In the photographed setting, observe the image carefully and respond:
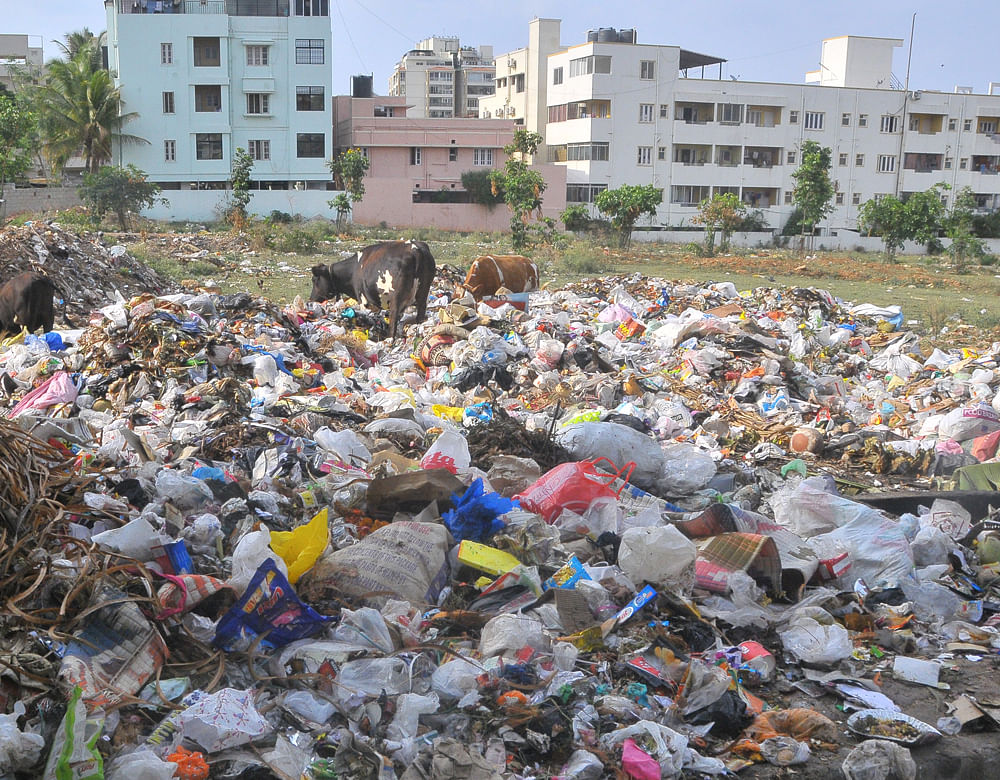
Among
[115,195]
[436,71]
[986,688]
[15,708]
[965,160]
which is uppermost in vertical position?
[436,71]

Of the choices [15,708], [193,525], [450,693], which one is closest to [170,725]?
[15,708]

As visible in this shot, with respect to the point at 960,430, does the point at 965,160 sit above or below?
above

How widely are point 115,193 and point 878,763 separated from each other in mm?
26665

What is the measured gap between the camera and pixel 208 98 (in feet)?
119

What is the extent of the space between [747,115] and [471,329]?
113ft

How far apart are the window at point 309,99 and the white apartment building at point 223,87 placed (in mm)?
39

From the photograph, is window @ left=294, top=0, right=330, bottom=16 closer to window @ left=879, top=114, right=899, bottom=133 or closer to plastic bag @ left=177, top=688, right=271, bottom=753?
window @ left=879, top=114, right=899, bottom=133

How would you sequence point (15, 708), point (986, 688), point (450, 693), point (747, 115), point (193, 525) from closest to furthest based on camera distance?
point (15, 708) → point (450, 693) → point (986, 688) → point (193, 525) → point (747, 115)

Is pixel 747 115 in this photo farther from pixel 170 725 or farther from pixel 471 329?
pixel 170 725

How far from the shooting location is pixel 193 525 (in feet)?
13.4

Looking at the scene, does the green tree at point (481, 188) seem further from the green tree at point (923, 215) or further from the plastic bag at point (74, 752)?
the plastic bag at point (74, 752)

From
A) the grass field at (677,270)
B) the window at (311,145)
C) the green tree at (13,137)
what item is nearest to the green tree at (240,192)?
the grass field at (677,270)

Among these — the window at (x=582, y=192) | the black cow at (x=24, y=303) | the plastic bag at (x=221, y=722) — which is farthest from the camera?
the window at (x=582, y=192)

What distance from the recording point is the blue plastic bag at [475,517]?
427 centimetres
